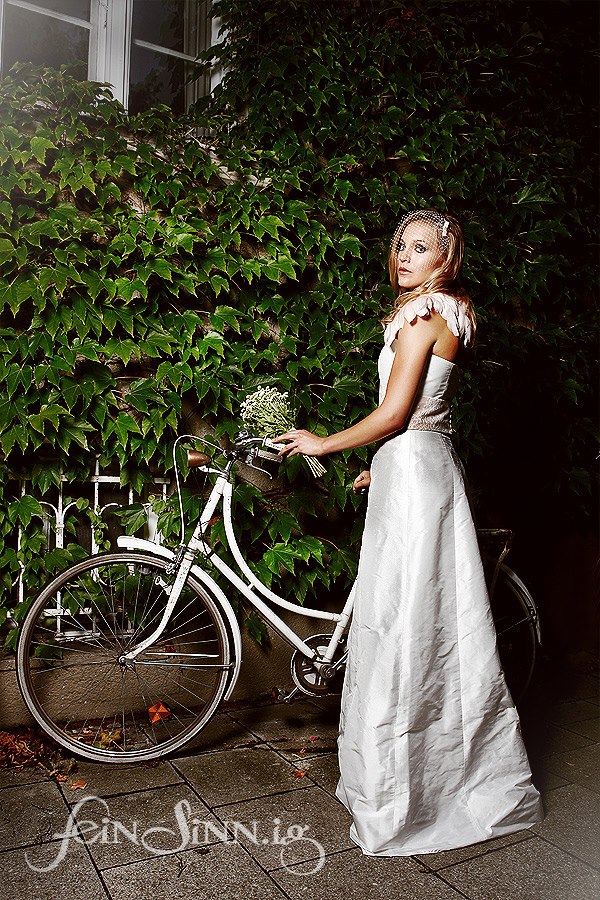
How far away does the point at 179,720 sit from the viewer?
3625mm

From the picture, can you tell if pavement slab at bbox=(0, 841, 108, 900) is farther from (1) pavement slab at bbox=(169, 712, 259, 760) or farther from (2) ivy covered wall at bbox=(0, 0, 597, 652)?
(2) ivy covered wall at bbox=(0, 0, 597, 652)

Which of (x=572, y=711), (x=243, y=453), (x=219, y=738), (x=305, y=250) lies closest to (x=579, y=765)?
(x=572, y=711)

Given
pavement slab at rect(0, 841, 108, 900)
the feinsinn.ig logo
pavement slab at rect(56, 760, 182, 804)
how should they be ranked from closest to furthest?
pavement slab at rect(0, 841, 108, 900) → the feinsinn.ig logo → pavement slab at rect(56, 760, 182, 804)

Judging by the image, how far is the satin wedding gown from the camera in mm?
2592

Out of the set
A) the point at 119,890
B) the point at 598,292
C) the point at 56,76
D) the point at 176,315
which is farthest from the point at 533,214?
the point at 119,890

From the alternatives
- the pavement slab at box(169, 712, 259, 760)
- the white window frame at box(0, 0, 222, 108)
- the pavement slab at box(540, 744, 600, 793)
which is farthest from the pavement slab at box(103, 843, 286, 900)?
the white window frame at box(0, 0, 222, 108)

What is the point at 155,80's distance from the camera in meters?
4.15

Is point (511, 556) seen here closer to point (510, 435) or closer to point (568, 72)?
point (510, 435)

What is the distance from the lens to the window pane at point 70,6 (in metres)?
3.81

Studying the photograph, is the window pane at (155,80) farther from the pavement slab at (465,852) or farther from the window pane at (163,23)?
the pavement slab at (465,852)

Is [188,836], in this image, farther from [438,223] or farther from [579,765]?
[438,223]

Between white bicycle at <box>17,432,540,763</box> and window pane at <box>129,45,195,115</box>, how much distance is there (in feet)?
6.78

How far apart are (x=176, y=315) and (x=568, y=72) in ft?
10.8

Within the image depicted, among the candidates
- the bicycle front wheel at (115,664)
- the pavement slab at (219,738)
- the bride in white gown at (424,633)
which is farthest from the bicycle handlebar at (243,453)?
the pavement slab at (219,738)
